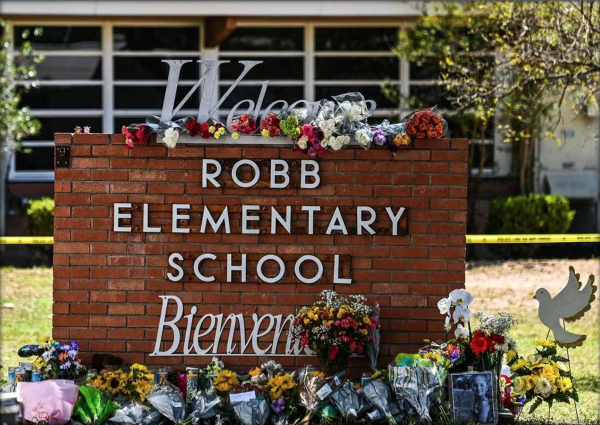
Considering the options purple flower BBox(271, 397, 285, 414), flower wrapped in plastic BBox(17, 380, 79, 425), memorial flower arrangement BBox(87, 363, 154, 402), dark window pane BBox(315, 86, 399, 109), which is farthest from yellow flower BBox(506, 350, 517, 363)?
dark window pane BBox(315, 86, 399, 109)

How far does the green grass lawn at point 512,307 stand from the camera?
27.8ft

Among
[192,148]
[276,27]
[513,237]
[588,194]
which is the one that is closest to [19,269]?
[276,27]

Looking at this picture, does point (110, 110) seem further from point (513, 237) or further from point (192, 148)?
point (192, 148)

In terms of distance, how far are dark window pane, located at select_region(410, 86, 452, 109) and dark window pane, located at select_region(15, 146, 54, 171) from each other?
6297mm

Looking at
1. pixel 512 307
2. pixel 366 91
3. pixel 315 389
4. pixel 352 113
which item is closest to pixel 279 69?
pixel 366 91

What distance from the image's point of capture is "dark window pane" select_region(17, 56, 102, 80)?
1675cm

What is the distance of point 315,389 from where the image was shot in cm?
662

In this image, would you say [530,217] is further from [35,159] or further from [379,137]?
[379,137]

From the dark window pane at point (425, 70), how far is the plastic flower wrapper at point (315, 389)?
10.3 meters

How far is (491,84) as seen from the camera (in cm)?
1245

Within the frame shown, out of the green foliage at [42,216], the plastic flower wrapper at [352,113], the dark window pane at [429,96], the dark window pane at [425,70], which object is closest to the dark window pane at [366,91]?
the dark window pane at [429,96]

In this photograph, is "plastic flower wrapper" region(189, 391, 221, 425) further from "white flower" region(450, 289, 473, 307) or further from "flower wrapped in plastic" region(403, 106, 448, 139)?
"flower wrapped in plastic" region(403, 106, 448, 139)

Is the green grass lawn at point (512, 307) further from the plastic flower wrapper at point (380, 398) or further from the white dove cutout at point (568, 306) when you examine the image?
the plastic flower wrapper at point (380, 398)

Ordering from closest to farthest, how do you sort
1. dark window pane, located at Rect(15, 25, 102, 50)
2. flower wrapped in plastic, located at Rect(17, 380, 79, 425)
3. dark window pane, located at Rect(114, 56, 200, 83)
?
flower wrapped in plastic, located at Rect(17, 380, 79, 425) < dark window pane, located at Rect(15, 25, 102, 50) < dark window pane, located at Rect(114, 56, 200, 83)
